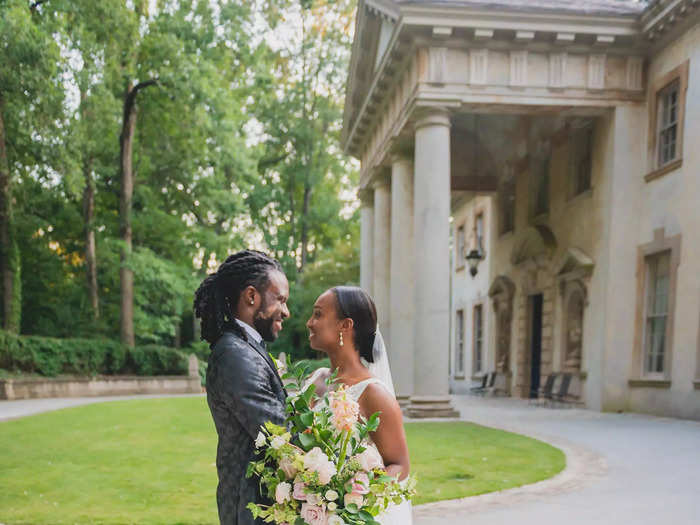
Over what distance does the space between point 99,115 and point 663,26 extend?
58.2 feet

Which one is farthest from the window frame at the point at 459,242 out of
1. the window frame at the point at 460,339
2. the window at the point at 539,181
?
the window at the point at 539,181

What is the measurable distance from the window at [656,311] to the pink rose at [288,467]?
45.8 ft

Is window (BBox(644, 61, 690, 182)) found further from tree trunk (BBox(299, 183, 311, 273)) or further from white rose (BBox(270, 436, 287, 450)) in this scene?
tree trunk (BBox(299, 183, 311, 273))

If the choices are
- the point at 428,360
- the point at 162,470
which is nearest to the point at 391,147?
the point at 428,360

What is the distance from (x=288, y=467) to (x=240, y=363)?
40cm

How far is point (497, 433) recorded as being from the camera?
11602 millimetres

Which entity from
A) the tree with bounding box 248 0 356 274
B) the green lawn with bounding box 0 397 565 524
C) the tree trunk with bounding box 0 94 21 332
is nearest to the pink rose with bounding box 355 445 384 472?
the green lawn with bounding box 0 397 565 524

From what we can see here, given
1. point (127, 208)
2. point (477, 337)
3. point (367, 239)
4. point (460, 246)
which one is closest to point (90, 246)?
point (127, 208)

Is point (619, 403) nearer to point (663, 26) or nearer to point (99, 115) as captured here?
point (663, 26)

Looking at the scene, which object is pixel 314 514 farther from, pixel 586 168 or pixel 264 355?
pixel 586 168

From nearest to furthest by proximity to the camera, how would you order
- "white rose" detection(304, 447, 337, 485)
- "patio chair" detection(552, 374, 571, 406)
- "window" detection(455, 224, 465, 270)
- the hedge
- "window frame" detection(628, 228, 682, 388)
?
"white rose" detection(304, 447, 337, 485) < "window frame" detection(628, 228, 682, 388) < "patio chair" detection(552, 374, 571, 406) < the hedge < "window" detection(455, 224, 465, 270)

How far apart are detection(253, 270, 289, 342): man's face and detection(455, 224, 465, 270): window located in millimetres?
28593

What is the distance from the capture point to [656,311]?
1498 centimetres

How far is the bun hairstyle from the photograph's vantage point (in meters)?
2.93
